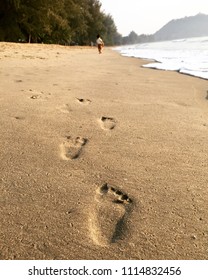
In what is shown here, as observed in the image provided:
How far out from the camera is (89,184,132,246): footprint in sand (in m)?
1.29

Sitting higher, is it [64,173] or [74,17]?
[74,17]

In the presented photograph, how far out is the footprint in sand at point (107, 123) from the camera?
98.9 inches

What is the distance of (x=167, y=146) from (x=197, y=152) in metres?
0.21

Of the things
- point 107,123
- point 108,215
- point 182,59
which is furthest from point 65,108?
point 182,59

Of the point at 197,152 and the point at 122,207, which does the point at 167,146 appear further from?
the point at 122,207

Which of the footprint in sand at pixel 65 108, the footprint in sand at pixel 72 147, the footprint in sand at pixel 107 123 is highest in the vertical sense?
the footprint in sand at pixel 65 108

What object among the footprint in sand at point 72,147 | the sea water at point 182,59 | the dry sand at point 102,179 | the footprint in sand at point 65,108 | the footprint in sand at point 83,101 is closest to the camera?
the dry sand at point 102,179

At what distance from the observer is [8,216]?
138cm

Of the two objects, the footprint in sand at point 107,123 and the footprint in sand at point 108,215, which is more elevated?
the footprint in sand at point 107,123

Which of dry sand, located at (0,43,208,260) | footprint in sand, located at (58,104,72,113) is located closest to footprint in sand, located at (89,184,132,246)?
dry sand, located at (0,43,208,260)

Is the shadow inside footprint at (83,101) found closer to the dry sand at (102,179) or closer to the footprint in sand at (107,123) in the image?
the dry sand at (102,179)

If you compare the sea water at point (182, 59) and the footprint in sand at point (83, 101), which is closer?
the footprint in sand at point (83, 101)

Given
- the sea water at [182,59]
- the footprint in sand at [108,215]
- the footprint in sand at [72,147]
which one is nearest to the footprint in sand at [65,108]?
the footprint in sand at [72,147]
